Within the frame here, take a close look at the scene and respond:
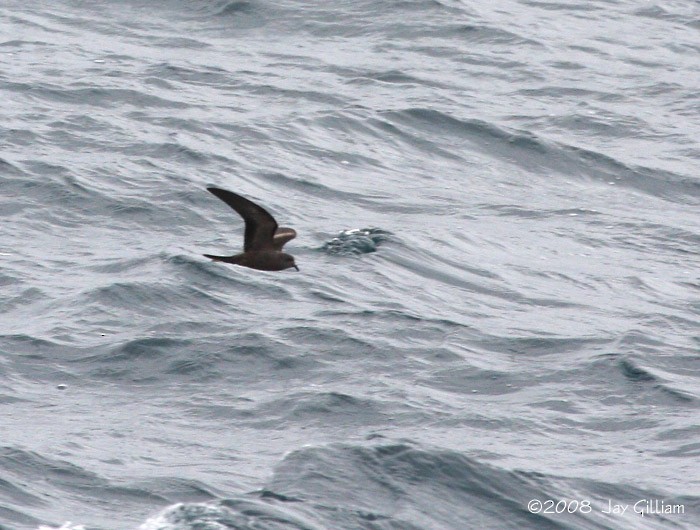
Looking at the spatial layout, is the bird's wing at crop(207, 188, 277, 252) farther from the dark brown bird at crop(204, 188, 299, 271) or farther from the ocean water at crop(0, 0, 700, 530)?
the ocean water at crop(0, 0, 700, 530)

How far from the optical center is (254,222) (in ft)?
33.7

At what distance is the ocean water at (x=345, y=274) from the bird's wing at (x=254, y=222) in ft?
5.34

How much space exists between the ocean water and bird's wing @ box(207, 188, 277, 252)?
1627 mm

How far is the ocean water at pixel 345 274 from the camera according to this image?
34.2 ft

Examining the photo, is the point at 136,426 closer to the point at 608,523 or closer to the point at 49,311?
the point at 49,311

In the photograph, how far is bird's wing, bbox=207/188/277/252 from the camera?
9.67 meters

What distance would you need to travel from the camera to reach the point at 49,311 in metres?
13.2

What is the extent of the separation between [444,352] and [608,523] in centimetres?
345

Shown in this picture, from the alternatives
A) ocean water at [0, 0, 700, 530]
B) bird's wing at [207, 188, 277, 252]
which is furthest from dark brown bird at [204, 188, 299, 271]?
ocean water at [0, 0, 700, 530]

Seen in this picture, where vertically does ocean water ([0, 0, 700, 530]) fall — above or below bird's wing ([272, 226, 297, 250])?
below

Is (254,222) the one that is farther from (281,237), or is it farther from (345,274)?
(345,274)

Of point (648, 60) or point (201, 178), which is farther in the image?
point (648, 60)

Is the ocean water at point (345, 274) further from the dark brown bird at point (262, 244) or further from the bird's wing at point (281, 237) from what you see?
the bird's wing at point (281, 237)

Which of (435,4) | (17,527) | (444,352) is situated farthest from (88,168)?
(435,4)
